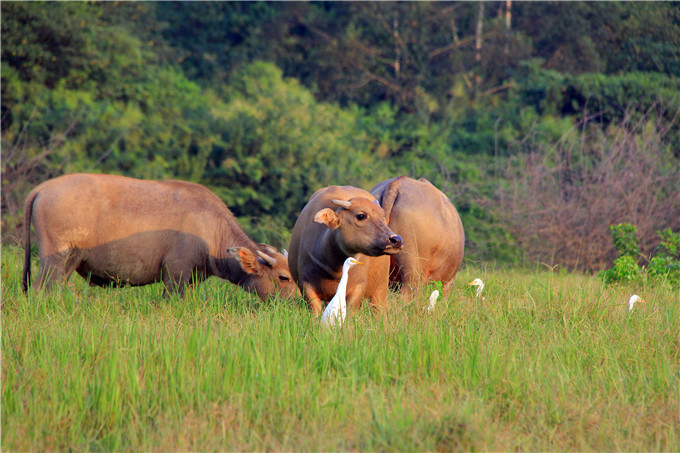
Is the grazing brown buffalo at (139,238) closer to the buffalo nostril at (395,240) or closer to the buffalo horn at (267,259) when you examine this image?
the buffalo horn at (267,259)

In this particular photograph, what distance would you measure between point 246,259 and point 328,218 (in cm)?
183

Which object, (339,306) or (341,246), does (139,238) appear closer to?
(341,246)

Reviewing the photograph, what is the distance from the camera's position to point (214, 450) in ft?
12.5

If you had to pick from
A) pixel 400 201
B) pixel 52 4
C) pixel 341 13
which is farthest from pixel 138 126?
pixel 400 201

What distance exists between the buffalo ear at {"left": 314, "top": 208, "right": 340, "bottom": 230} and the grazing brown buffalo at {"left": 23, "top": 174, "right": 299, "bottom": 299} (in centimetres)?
162

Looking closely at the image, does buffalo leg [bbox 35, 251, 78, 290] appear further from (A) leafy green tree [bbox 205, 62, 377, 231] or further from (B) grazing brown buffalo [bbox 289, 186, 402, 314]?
(A) leafy green tree [bbox 205, 62, 377, 231]

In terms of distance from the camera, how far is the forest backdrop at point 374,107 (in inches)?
491

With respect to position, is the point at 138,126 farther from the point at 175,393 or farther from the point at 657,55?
the point at 175,393

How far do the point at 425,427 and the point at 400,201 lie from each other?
3.07m

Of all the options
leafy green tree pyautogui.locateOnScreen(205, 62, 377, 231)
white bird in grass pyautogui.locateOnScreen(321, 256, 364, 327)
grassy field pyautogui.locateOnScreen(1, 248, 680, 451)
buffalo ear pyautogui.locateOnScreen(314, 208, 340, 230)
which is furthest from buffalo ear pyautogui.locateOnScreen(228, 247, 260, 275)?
leafy green tree pyautogui.locateOnScreen(205, 62, 377, 231)

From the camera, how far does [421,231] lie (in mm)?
6590

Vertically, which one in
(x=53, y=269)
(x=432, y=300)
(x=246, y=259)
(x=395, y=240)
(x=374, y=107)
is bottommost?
(x=374, y=107)

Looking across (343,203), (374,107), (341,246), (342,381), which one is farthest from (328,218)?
(374,107)

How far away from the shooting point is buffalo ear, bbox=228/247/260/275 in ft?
23.2
